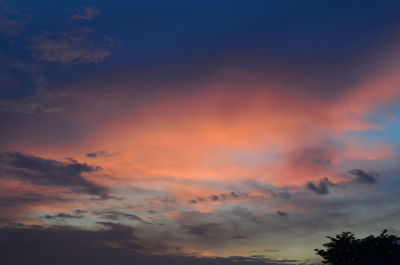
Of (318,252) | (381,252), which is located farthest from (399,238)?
(318,252)

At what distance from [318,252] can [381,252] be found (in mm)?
10583

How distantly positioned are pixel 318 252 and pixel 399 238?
1394cm

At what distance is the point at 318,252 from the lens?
113m

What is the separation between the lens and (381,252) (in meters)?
111

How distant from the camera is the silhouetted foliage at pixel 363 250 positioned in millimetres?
110188

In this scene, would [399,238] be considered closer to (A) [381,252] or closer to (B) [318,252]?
(A) [381,252]

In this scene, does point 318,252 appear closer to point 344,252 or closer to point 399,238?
point 344,252

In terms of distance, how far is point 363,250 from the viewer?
11081cm

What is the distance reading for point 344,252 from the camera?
112m

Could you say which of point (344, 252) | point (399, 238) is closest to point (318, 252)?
point (344, 252)

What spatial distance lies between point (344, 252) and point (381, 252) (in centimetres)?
616

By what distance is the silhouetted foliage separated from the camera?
110 metres
